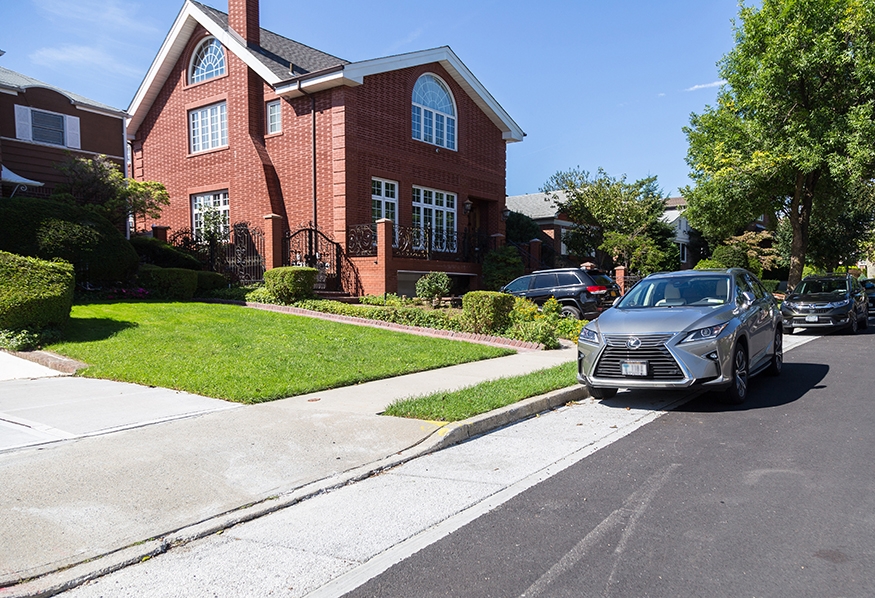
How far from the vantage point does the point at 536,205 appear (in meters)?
38.4

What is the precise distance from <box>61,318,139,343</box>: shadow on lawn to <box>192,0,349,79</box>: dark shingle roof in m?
11.5

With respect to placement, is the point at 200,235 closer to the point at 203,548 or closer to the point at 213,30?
the point at 213,30

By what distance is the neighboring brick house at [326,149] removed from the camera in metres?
19.5

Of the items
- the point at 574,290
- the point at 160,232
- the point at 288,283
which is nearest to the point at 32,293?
the point at 288,283

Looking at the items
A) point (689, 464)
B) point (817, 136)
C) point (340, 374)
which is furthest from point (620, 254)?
point (689, 464)

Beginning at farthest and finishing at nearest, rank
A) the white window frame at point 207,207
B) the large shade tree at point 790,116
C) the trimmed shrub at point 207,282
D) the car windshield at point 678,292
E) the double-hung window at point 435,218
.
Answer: the white window frame at point 207,207 < the double-hung window at point 435,218 < the large shade tree at point 790,116 < the trimmed shrub at point 207,282 < the car windshield at point 678,292

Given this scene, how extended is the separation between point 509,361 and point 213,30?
58.6 feet

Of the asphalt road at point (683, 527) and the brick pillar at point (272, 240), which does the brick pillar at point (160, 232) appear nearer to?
the brick pillar at point (272, 240)

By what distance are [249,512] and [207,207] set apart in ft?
64.8

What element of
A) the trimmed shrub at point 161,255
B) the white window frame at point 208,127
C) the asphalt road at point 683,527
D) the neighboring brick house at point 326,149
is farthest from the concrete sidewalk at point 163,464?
the white window frame at point 208,127

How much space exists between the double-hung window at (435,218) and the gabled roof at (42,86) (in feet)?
36.6

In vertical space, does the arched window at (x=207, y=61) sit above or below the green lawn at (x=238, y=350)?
above

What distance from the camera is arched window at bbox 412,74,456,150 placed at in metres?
22.3

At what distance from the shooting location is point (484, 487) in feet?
15.8
